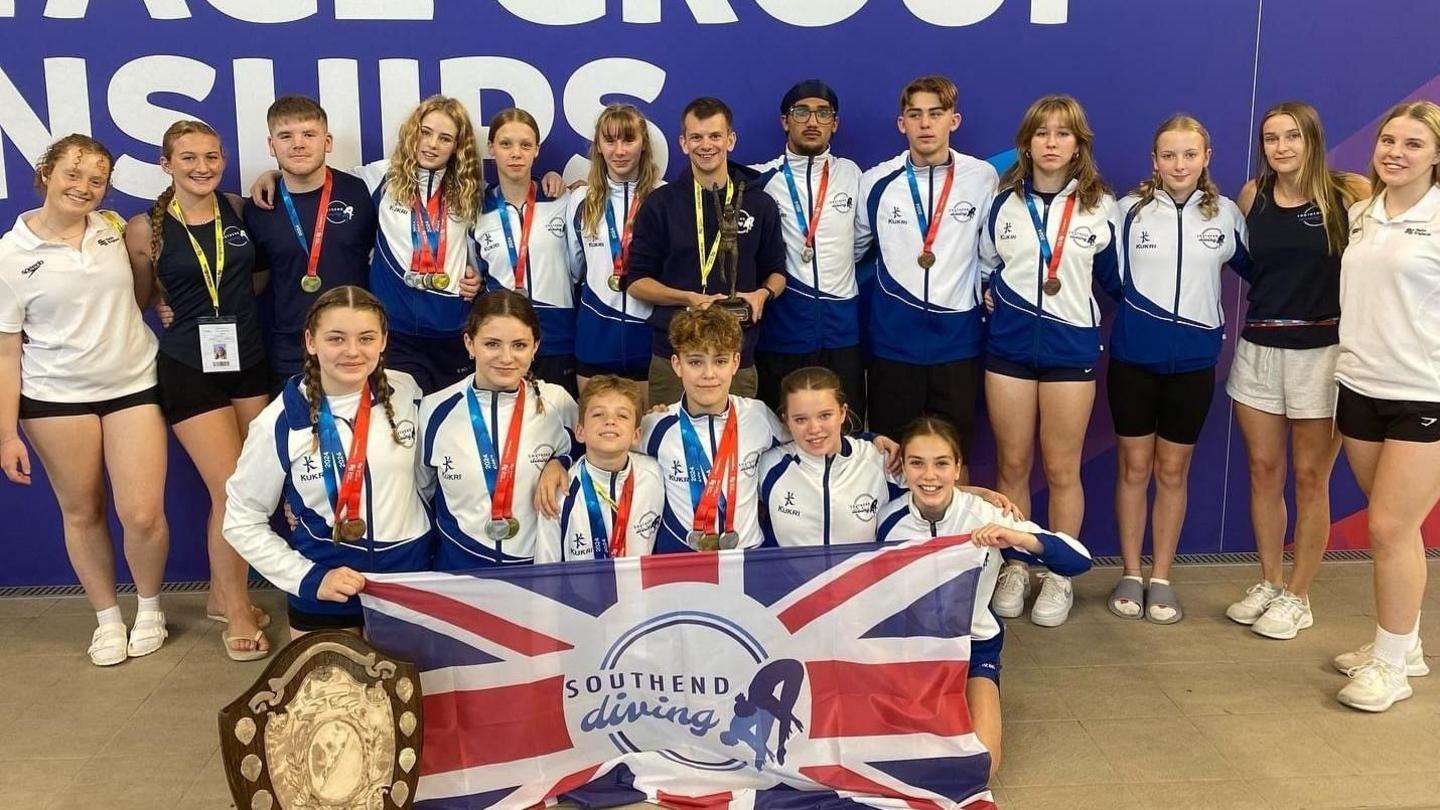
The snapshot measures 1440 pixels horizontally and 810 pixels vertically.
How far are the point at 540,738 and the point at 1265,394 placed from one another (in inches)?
102

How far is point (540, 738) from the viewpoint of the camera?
2.96m

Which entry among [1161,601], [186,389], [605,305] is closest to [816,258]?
[605,305]

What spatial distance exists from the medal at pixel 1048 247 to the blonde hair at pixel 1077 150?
6 cm

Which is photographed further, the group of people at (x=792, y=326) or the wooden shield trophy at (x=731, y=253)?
the wooden shield trophy at (x=731, y=253)

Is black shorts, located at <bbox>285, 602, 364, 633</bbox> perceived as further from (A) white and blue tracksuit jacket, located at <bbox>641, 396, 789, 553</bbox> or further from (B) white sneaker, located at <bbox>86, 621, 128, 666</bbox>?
(B) white sneaker, located at <bbox>86, 621, 128, 666</bbox>

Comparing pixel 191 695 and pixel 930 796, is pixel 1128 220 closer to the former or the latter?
pixel 930 796

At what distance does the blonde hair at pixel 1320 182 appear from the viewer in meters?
3.71

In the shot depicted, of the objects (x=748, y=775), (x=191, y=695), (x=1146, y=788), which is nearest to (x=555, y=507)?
(x=748, y=775)

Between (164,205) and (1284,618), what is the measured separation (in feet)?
12.9

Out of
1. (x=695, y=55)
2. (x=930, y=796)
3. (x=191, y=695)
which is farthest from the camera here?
(x=695, y=55)

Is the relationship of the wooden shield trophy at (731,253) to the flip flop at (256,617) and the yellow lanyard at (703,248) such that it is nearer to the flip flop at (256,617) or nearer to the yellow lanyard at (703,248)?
the yellow lanyard at (703,248)

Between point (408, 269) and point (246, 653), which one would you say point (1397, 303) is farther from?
point (246, 653)

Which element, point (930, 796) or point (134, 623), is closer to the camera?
point (930, 796)

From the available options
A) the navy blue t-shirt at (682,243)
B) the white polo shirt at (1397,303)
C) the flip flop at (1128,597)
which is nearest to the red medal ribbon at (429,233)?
the navy blue t-shirt at (682,243)
